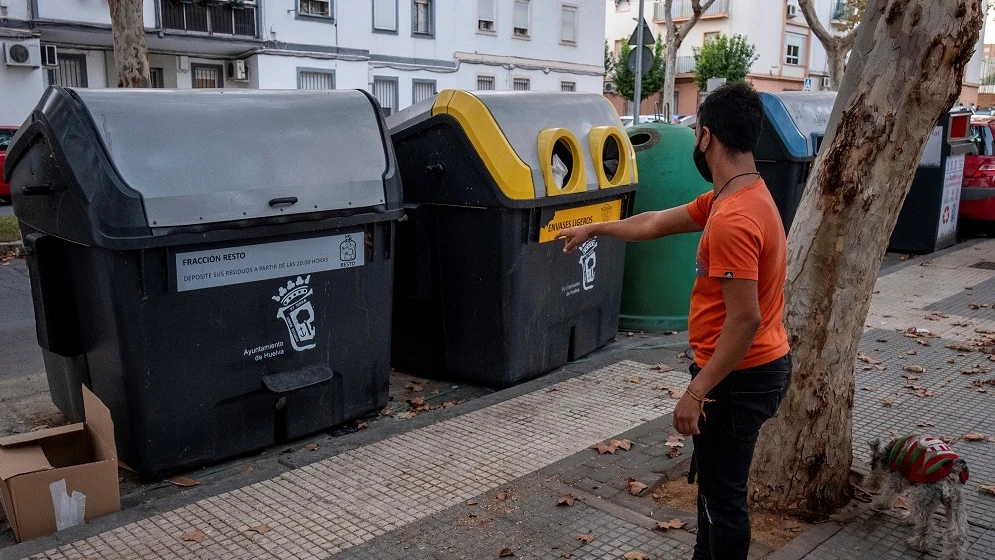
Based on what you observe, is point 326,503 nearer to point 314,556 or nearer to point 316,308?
point 314,556

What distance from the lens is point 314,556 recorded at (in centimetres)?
344

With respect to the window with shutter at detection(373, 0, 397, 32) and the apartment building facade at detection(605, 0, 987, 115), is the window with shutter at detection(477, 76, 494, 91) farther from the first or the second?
the apartment building facade at detection(605, 0, 987, 115)

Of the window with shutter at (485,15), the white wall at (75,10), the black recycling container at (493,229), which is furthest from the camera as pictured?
the window with shutter at (485,15)

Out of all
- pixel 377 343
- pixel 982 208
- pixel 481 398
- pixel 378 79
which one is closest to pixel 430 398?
pixel 481 398

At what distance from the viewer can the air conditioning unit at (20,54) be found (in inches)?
767

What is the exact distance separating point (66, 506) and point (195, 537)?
59 cm

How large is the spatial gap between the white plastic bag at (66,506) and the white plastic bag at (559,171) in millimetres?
3195

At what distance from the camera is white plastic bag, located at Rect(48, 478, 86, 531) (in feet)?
11.9

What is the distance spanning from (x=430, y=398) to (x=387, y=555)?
206 centimetres

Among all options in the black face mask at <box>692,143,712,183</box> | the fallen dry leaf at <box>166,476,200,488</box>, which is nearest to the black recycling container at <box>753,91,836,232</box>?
the black face mask at <box>692,143,712,183</box>

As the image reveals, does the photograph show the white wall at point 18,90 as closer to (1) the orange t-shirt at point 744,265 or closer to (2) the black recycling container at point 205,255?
(2) the black recycling container at point 205,255

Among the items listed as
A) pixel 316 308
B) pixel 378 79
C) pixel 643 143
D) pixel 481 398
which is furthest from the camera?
pixel 378 79

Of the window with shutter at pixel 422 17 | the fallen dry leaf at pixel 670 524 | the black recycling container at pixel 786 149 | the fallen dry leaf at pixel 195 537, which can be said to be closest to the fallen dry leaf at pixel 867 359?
the black recycling container at pixel 786 149

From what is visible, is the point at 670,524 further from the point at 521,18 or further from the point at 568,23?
the point at 568,23
